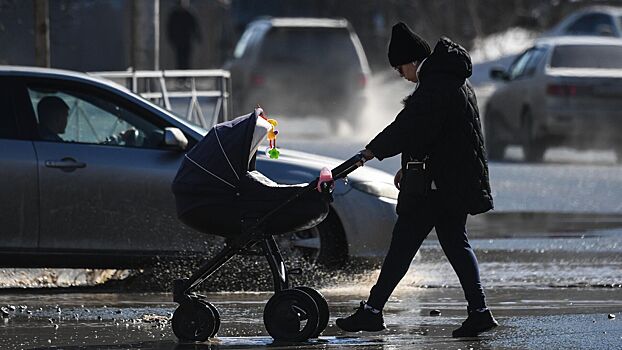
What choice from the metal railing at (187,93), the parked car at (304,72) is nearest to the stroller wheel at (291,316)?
the metal railing at (187,93)

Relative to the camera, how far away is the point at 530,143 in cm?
2175

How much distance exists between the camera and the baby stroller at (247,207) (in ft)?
26.2

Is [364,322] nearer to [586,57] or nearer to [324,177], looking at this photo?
[324,177]

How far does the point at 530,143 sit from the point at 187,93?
5.71m

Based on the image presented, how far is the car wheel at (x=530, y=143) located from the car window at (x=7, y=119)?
474 inches

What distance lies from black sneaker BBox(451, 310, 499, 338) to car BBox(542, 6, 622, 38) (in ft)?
98.5

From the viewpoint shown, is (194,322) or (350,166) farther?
(194,322)

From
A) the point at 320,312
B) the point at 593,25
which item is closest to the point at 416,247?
the point at 320,312

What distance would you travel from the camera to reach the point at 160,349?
7.96 meters

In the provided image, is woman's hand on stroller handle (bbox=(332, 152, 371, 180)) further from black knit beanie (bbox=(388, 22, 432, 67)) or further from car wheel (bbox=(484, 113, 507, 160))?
car wheel (bbox=(484, 113, 507, 160))

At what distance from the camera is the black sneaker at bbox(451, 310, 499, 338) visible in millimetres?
8344

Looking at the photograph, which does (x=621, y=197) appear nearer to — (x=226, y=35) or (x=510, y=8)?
(x=226, y=35)

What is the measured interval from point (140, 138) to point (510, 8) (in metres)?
36.3

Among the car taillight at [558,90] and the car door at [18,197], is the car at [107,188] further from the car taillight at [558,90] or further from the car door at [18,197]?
the car taillight at [558,90]
